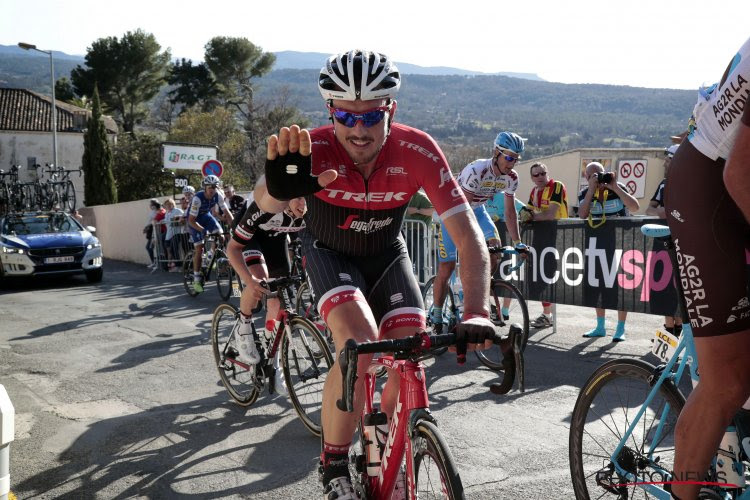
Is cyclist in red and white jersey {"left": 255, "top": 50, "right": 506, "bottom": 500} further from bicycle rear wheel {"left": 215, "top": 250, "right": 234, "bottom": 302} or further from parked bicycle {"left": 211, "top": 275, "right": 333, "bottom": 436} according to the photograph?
bicycle rear wheel {"left": 215, "top": 250, "right": 234, "bottom": 302}

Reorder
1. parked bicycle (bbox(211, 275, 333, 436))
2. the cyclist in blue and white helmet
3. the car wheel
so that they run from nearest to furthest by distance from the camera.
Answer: parked bicycle (bbox(211, 275, 333, 436))
the cyclist in blue and white helmet
the car wheel

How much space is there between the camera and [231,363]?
6332mm

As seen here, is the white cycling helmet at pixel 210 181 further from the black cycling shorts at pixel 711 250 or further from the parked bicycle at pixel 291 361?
the black cycling shorts at pixel 711 250

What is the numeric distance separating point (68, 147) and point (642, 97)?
116018 mm

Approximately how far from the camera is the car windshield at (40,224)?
17672 mm

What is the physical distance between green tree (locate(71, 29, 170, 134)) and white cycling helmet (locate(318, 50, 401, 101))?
7750 centimetres

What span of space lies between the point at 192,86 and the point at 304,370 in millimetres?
74440

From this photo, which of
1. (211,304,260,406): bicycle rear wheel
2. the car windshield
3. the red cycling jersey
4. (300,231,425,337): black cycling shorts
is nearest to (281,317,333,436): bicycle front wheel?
(211,304,260,406): bicycle rear wheel

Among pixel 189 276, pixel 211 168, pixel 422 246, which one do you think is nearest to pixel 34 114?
pixel 211 168

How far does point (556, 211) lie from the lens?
9695 mm

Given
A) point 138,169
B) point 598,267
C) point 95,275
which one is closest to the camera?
point 598,267

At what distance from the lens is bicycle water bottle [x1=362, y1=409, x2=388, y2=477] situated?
Result: 10.1ft

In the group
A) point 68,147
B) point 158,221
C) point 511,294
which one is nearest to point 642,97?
point 68,147

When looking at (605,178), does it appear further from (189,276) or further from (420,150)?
(189,276)
